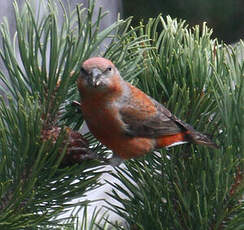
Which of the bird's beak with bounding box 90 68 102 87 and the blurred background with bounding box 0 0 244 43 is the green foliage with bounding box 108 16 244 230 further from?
the blurred background with bounding box 0 0 244 43

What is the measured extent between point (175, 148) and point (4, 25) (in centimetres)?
33

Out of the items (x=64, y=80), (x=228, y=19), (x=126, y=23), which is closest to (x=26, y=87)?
(x=64, y=80)

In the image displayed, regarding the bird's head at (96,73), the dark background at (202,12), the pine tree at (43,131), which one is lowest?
the pine tree at (43,131)

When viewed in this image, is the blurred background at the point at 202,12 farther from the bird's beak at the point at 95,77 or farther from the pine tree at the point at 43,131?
the pine tree at the point at 43,131

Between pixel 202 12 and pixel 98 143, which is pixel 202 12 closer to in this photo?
pixel 202 12

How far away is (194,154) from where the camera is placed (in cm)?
80

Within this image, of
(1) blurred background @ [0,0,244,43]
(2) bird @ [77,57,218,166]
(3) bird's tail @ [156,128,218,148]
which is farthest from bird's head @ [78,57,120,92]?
(1) blurred background @ [0,0,244,43]

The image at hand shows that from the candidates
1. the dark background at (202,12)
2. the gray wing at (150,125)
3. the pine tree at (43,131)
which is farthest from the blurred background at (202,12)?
the pine tree at (43,131)

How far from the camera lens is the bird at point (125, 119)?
0.81m

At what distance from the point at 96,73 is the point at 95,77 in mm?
28

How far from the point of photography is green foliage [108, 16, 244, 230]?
0.75m

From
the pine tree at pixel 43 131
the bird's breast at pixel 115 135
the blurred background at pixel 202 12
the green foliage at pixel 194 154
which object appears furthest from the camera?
the blurred background at pixel 202 12

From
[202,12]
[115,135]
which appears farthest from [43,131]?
[202,12]

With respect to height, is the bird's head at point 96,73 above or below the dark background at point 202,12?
below
